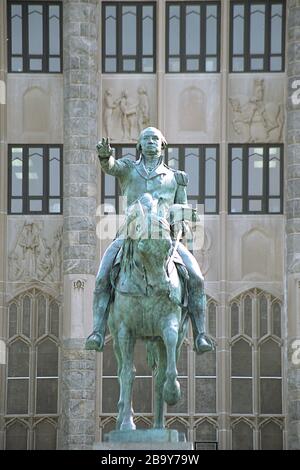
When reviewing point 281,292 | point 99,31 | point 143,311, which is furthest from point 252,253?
point 143,311

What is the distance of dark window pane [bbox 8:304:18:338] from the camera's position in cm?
3584

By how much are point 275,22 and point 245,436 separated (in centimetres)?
938

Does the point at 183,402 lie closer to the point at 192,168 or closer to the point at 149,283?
the point at 192,168

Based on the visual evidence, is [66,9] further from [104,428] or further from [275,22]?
[104,428]

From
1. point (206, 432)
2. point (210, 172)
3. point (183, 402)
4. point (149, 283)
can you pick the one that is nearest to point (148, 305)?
point (149, 283)

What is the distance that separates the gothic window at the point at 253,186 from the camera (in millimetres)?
36406

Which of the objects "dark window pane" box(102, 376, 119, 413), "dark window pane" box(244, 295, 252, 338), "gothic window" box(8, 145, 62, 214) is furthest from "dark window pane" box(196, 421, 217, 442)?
"gothic window" box(8, 145, 62, 214)

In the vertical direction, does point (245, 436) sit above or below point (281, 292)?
below

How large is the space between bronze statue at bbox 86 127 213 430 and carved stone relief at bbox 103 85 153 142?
1666 cm

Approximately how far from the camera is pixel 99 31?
120ft

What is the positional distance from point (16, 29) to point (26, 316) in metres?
6.57

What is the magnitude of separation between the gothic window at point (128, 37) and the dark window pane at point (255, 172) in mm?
3002

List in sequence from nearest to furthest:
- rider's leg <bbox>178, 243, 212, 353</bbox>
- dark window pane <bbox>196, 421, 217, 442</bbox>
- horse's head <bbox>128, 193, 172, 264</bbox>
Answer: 1. horse's head <bbox>128, 193, 172, 264</bbox>
2. rider's leg <bbox>178, 243, 212, 353</bbox>
3. dark window pane <bbox>196, 421, 217, 442</bbox>

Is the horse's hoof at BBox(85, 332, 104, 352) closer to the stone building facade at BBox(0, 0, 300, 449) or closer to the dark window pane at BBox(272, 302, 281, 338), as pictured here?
the stone building facade at BBox(0, 0, 300, 449)
